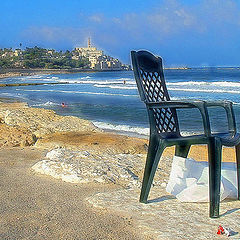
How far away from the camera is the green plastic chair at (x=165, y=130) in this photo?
3.23 m

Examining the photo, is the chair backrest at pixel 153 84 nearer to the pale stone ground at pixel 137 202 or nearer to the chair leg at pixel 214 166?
the chair leg at pixel 214 166

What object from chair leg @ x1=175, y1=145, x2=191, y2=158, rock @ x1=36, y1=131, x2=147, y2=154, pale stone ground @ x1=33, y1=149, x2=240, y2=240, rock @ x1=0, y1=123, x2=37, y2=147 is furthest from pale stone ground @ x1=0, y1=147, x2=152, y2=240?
rock @ x1=0, y1=123, x2=37, y2=147

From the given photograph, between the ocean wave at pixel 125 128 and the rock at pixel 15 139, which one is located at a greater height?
the rock at pixel 15 139

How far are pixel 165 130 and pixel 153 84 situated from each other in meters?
0.48

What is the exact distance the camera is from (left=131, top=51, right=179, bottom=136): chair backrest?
3.52 meters

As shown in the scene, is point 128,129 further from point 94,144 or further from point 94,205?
point 94,205

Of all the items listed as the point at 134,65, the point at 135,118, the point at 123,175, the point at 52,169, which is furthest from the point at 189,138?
the point at 135,118

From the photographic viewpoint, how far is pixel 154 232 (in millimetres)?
3014

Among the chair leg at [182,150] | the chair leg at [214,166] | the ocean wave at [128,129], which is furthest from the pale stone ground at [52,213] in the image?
the ocean wave at [128,129]

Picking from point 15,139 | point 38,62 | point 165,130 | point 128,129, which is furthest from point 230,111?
point 38,62

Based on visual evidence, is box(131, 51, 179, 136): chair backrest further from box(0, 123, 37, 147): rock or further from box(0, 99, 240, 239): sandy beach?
box(0, 123, 37, 147): rock

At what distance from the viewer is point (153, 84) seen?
3852mm

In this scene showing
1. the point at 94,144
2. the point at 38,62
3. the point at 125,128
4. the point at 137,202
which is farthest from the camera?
the point at 38,62

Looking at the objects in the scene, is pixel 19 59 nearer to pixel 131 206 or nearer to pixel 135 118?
pixel 135 118
